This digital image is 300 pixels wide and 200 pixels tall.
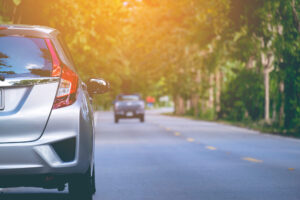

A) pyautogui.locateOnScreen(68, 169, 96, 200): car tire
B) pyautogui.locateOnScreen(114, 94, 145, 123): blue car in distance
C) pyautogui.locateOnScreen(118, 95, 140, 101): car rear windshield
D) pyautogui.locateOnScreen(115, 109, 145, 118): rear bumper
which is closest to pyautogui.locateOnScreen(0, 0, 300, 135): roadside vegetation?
pyautogui.locateOnScreen(118, 95, 140, 101): car rear windshield

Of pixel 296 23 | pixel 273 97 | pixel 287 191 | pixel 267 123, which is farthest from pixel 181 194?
pixel 273 97

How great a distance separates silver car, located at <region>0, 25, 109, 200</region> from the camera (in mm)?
5770

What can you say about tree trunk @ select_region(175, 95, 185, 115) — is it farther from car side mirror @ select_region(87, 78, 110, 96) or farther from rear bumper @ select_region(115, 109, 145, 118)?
car side mirror @ select_region(87, 78, 110, 96)

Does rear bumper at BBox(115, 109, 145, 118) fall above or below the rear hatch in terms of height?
below

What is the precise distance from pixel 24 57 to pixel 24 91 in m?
0.31

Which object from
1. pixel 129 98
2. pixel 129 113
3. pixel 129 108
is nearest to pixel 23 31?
pixel 129 113

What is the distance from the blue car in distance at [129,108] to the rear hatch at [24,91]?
1396 inches

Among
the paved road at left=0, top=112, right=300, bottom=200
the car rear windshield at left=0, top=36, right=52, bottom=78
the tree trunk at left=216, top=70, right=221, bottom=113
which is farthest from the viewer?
the tree trunk at left=216, top=70, right=221, bottom=113

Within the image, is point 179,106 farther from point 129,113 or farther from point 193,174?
point 193,174

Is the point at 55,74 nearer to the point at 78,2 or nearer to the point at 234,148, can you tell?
the point at 234,148

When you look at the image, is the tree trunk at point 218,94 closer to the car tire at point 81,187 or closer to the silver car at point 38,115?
the car tire at point 81,187

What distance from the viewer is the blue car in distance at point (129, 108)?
4197cm

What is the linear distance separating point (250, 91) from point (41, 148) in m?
28.7

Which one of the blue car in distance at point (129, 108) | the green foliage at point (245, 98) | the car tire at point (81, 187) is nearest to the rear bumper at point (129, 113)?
the blue car in distance at point (129, 108)
